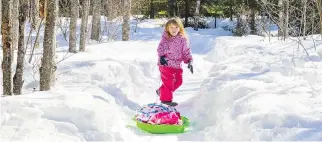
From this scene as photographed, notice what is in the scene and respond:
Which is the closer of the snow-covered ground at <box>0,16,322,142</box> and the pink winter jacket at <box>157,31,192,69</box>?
the snow-covered ground at <box>0,16,322,142</box>

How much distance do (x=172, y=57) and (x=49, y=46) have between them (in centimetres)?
252

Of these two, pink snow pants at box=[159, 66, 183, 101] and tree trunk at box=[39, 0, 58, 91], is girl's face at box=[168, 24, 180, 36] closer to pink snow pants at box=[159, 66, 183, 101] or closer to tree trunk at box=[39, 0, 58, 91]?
pink snow pants at box=[159, 66, 183, 101]

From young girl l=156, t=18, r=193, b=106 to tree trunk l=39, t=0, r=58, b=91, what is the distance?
2219mm

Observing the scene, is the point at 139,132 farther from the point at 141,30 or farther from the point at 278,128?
the point at 141,30

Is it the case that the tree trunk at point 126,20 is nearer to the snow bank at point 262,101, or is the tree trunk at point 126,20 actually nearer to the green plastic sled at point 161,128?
the snow bank at point 262,101

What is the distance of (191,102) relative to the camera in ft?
30.5

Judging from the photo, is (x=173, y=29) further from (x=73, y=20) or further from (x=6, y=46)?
(x=73, y=20)

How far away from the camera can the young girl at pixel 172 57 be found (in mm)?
8484

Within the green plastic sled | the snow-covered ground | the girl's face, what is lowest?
the green plastic sled

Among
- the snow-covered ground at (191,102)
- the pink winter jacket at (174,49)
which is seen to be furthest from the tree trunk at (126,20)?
the pink winter jacket at (174,49)

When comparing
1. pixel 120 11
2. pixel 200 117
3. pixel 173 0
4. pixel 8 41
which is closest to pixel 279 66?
pixel 200 117

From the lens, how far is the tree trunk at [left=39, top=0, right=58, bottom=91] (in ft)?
28.4

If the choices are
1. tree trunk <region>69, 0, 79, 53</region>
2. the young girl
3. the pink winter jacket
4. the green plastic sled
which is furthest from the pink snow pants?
tree trunk <region>69, 0, 79, 53</region>

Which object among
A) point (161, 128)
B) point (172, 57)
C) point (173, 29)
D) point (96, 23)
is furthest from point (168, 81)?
point (96, 23)
